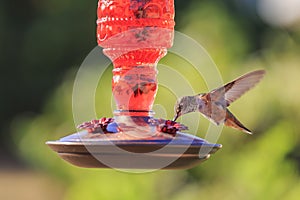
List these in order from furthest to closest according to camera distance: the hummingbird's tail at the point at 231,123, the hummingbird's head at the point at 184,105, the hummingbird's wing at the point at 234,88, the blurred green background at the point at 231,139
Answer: the blurred green background at the point at 231,139 → the hummingbird's tail at the point at 231,123 → the hummingbird's wing at the point at 234,88 → the hummingbird's head at the point at 184,105

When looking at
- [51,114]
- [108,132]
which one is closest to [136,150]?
[108,132]

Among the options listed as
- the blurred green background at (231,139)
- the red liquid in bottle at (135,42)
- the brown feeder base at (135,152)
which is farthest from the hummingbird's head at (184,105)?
the blurred green background at (231,139)

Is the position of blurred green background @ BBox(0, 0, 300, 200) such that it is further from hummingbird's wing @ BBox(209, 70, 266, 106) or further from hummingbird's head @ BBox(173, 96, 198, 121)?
hummingbird's head @ BBox(173, 96, 198, 121)

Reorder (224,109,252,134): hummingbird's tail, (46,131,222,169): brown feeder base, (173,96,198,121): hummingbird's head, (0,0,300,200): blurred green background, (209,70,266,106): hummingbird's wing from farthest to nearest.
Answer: (0,0,300,200): blurred green background
(224,109,252,134): hummingbird's tail
(209,70,266,106): hummingbird's wing
(173,96,198,121): hummingbird's head
(46,131,222,169): brown feeder base

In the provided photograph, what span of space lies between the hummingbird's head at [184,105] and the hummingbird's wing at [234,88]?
0.20 meters

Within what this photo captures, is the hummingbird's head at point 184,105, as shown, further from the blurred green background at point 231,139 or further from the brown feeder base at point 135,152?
the blurred green background at point 231,139

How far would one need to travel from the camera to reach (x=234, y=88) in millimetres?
3629

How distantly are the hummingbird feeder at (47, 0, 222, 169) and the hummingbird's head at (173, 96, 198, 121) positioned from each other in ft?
0.42

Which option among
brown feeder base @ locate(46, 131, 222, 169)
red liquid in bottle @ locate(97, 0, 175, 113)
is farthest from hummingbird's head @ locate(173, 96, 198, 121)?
brown feeder base @ locate(46, 131, 222, 169)

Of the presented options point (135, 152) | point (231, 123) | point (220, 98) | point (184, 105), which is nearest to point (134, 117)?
point (184, 105)

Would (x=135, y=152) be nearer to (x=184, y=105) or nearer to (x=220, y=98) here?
(x=184, y=105)

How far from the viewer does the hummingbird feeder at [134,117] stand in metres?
2.71

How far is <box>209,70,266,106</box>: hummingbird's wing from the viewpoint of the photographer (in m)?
3.48

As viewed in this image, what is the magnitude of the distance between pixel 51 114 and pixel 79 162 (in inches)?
261
